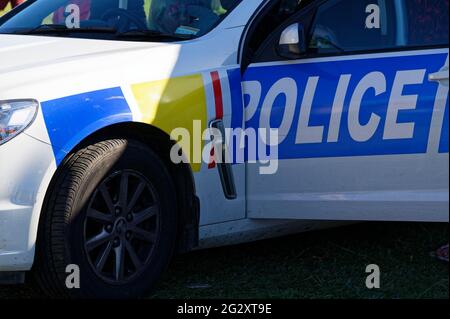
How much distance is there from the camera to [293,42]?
4523mm

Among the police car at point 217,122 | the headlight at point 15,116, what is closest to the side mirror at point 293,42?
the police car at point 217,122

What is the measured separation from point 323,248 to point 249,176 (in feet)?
3.24

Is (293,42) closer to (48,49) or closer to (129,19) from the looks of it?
(129,19)

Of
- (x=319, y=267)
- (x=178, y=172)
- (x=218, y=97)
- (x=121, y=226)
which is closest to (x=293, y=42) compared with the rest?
(x=218, y=97)

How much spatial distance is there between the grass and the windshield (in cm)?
111

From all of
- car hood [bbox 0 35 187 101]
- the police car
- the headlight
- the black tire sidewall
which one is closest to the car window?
the police car

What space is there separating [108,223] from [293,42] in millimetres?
1086

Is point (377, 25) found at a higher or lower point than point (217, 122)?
higher

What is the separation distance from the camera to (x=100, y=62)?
4266 mm

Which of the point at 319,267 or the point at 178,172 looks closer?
the point at 178,172

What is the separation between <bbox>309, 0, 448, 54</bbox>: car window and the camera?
15.0 ft

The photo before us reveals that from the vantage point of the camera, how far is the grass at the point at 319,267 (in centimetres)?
468

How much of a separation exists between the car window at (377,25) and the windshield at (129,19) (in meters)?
0.43

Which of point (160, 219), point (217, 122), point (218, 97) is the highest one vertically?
point (218, 97)
